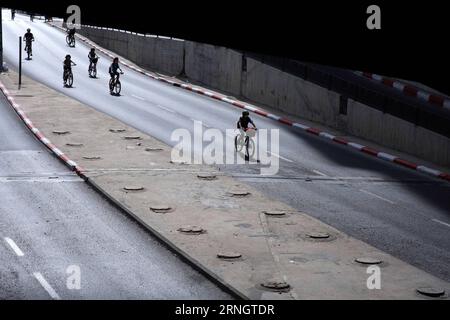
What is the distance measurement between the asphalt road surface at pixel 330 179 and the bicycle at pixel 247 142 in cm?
129

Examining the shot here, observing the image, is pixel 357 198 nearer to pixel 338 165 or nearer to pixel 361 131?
pixel 338 165

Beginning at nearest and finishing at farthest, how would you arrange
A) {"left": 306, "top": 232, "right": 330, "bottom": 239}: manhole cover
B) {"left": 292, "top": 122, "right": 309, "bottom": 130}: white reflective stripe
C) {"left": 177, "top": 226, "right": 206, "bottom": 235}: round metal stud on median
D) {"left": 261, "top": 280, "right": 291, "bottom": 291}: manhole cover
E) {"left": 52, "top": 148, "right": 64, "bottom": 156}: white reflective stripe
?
1. {"left": 261, "top": 280, "right": 291, "bottom": 291}: manhole cover
2. {"left": 306, "top": 232, "right": 330, "bottom": 239}: manhole cover
3. {"left": 177, "top": 226, "right": 206, "bottom": 235}: round metal stud on median
4. {"left": 52, "top": 148, "right": 64, "bottom": 156}: white reflective stripe
5. {"left": 292, "top": 122, "right": 309, "bottom": 130}: white reflective stripe

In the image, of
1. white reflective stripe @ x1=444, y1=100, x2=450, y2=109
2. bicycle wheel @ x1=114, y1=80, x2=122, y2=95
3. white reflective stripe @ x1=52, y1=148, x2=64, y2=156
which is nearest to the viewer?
white reflective stripe @ x1=52, y1=148, x2=64, y2=156

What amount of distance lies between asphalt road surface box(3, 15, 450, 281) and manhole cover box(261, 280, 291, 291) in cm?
404

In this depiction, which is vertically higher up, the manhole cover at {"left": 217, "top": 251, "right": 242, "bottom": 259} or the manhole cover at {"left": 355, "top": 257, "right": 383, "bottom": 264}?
the manhole cover at {"left": 355, "top": 257, "right": 383, "bottom": 264}

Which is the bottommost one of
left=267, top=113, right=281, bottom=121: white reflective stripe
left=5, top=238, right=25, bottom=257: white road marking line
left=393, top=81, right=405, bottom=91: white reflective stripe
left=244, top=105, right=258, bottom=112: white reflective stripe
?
left=5, top=238, right=25, bottom=257: white road marking line

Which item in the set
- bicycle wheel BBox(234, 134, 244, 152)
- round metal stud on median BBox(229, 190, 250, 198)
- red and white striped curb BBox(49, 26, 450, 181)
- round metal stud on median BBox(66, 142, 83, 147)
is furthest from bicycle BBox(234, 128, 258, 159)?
round metal stud on median BBox(229, 190, 250, 198)

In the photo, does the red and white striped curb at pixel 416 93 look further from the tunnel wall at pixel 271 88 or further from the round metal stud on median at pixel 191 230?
the round metal stud on median at pixel 191 230

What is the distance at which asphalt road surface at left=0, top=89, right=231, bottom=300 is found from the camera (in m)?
21.1

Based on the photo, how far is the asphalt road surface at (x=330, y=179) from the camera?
2627 centimetres

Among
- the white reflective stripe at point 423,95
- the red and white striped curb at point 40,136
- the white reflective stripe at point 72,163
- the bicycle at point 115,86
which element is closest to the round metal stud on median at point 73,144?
the red and white striped curb at point 40,136

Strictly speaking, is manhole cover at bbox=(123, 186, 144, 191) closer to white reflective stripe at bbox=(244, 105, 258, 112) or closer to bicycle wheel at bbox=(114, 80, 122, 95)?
white reflective stripe at bbox=(244, 105, 258, 112)

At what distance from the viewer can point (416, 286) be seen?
2117 cm
